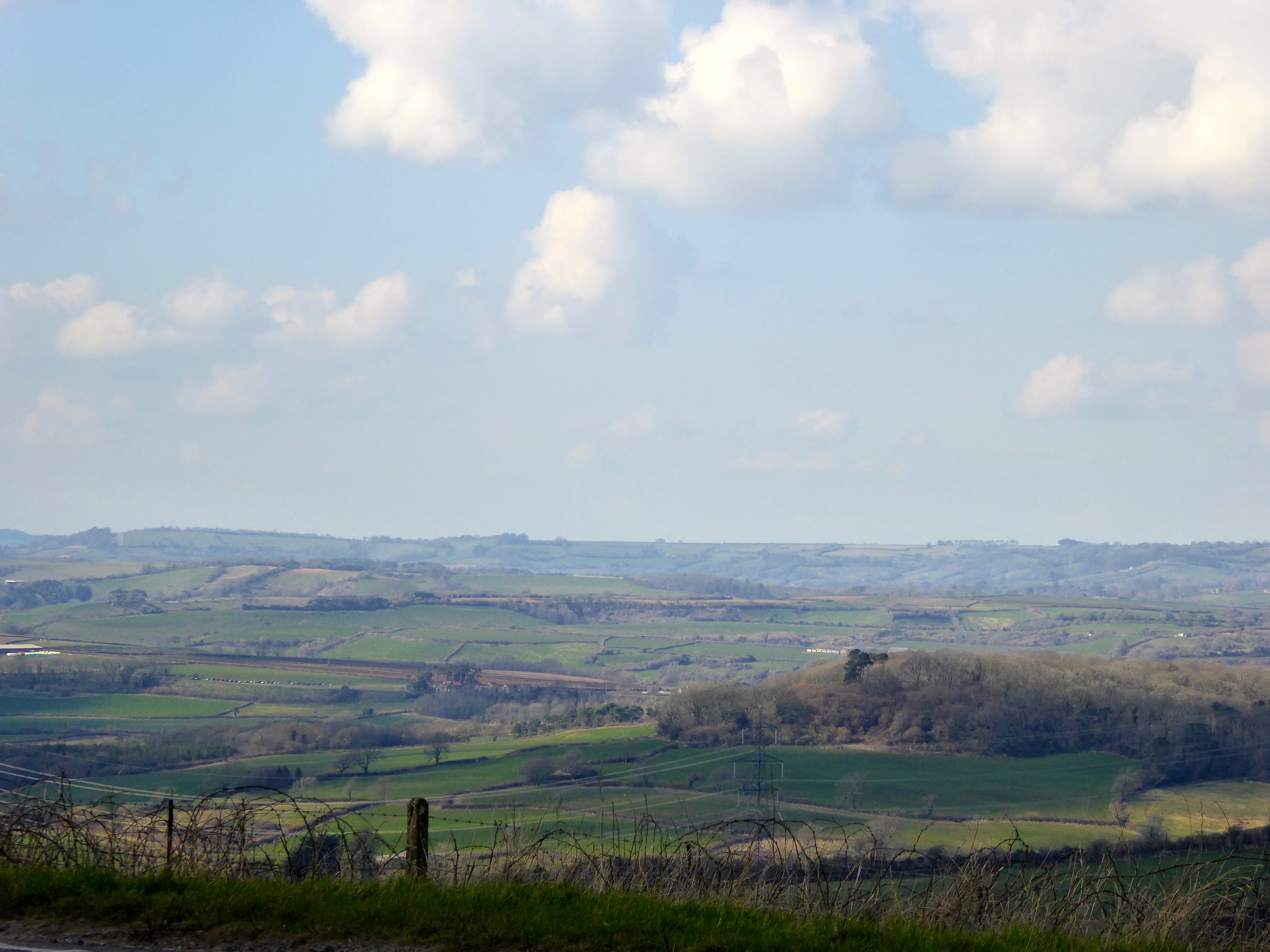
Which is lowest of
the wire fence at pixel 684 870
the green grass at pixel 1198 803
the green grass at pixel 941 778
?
the green grass at pixel 941 778

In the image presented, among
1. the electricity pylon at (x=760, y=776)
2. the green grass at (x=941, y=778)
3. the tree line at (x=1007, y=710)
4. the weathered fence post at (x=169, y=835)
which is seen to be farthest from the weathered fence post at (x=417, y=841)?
the tree line at (x=1007, y=710)

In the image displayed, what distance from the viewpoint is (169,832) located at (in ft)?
37.0

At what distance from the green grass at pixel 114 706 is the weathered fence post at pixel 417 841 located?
116074mm

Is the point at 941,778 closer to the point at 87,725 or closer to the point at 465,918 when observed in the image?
the point at 465,918

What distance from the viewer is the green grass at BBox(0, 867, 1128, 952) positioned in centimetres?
937

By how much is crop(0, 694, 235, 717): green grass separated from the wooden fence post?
11515 cm

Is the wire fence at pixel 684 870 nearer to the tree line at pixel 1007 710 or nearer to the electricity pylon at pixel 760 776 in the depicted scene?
the electricity pylon at pixel 760 776

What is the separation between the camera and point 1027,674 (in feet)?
383

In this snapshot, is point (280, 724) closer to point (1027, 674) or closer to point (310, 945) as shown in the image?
point (1027, 674)

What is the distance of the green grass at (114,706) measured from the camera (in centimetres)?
11931

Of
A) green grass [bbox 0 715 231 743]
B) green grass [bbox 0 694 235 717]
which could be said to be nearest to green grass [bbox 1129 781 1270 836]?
green grass [bbox 0 715 231 743]

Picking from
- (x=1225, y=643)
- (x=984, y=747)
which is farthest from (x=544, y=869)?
(x=1225, y=643)

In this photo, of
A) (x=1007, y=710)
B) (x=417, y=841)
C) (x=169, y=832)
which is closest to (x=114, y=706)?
(x=1007, y=710)

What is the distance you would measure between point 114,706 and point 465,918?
129094 mm
